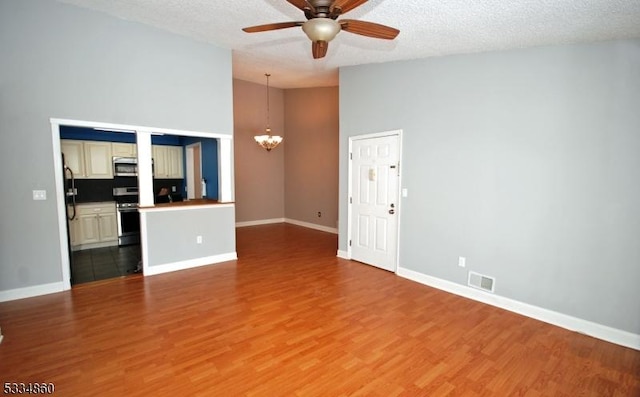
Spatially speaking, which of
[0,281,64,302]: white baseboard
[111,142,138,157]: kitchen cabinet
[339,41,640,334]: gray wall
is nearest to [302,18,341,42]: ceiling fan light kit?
[339,41,640,334]: gray wall

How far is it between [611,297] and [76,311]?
5.33 metres

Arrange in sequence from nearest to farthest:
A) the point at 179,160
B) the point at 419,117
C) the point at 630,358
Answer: the point at 630,358
the point at 419,117
the point at 179,160

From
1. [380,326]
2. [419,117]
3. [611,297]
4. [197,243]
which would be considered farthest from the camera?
[197,243]

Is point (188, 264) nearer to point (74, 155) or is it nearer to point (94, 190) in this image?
point (94, 190)

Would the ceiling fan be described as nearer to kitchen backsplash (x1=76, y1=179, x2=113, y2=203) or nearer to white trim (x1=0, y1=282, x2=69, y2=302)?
white trim (x1=0, y1=282, x2=69, y2=302)

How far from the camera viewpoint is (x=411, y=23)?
3051 millimetres

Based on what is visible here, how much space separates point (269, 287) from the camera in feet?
12.8

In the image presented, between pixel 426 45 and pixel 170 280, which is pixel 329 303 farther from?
pixel 426 45

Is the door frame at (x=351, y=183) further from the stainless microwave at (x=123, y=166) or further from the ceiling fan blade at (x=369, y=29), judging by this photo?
the stainless microwave at (x=123, y=166)

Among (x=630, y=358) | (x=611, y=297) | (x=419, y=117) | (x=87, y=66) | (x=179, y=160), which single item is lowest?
(x=630, y=358)

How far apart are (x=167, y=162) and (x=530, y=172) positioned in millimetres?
6788

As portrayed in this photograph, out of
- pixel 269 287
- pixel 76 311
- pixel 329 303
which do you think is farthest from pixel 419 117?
pixel 76 311

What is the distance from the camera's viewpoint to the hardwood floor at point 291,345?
215 centimetres

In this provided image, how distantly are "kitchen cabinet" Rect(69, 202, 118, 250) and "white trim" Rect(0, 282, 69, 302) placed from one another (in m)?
2.25
